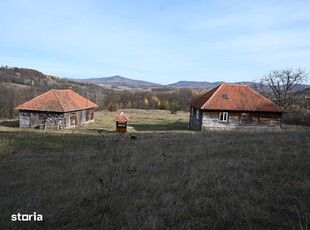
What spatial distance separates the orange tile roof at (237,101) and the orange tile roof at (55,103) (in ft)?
50.4

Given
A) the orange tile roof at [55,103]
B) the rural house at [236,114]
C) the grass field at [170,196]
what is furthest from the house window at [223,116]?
the grass field at [170,196]

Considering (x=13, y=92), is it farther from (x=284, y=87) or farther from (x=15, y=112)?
(x=284, y=87)

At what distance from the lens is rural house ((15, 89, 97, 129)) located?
33594 millimetres

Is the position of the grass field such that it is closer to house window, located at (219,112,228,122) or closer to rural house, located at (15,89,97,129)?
house window, located at (219,112,228,122)

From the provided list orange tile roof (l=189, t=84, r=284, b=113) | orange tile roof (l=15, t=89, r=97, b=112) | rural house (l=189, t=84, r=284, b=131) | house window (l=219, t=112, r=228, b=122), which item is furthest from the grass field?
orange tile roof (l=15, t=89, r=97, b=112)

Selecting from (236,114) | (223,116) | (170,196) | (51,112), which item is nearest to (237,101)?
(236,114)

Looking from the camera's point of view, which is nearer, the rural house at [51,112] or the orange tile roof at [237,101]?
the orange tile roof at [237,101]

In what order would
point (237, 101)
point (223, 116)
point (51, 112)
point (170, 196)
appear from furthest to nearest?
point (51, 112)
point (237, 101)
point (223, 116)
point (170, 196)

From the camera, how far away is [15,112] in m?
48.5

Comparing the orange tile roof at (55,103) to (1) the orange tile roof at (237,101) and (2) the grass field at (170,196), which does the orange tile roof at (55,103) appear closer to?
(1) the orange tile roof at (237,101)

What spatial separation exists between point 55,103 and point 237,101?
70.2ft

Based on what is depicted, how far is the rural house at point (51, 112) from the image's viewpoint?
33.6 m

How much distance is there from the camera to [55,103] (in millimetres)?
34750

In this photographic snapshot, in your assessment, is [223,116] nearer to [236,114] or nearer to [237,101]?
[236,114]
